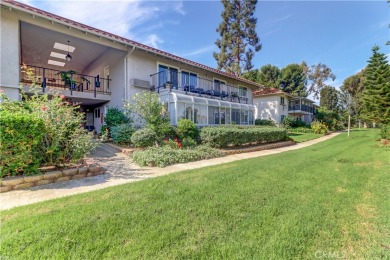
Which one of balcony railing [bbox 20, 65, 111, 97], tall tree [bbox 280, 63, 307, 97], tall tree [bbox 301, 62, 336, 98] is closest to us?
balcony railing [bbox 20, 65, 111, 97]

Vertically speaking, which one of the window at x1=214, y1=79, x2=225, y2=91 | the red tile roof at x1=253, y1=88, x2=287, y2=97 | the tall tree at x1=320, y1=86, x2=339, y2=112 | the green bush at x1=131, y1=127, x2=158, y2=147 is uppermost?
the tall tree at x1=320, y1=86, x2=339, y2=112

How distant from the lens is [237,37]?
105 feet

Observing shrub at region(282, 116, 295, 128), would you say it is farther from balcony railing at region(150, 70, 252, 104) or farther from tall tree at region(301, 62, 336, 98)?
tall tree at region(301, 62, 336, 98)

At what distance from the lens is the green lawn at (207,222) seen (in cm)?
252

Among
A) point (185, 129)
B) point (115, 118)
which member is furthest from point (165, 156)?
point (115, 118)

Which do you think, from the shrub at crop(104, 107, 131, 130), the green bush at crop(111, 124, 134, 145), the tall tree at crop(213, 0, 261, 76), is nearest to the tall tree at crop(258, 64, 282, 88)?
the tall tree at crop(213, 0, 261, 76)

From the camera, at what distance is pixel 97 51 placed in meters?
14.0

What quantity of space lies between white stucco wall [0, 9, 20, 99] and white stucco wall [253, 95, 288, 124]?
28695 millimetres

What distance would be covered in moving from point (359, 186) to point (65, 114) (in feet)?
29.9

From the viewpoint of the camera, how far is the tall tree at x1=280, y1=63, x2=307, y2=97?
1672 inches

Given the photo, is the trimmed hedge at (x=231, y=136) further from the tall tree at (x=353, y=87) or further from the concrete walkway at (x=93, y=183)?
the tall tree at (x=353, y=87)

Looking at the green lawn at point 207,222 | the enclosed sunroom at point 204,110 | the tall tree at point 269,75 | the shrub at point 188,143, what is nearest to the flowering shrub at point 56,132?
the green lawn at point 207,222

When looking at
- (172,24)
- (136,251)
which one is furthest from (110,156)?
(172,24)

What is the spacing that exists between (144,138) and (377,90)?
24025mm
